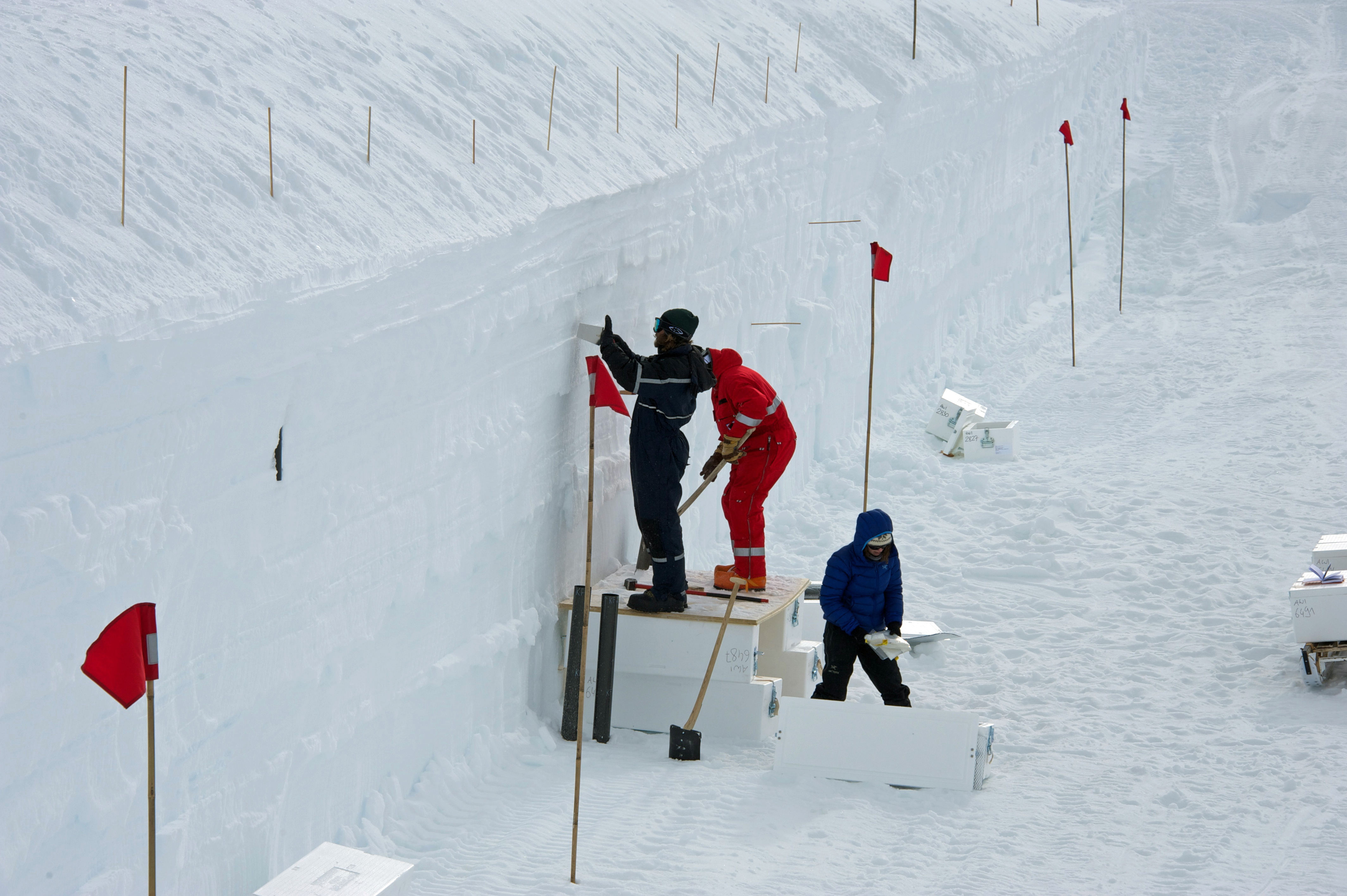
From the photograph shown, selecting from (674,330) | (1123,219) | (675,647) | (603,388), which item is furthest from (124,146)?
(1123,219)

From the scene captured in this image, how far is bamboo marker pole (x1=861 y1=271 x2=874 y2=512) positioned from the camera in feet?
26.8

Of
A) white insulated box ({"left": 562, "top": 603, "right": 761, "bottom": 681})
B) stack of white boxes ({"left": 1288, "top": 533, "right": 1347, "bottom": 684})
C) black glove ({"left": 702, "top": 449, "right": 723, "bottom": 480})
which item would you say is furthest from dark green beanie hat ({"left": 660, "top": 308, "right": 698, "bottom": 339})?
stack of white boxes ({"left": 1288, "top": 533, "right": 1347, "bottom": 684})

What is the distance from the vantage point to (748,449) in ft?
23.2

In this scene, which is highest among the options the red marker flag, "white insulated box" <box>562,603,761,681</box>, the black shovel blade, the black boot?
the red marker flag

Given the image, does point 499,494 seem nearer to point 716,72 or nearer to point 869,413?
point 869,413

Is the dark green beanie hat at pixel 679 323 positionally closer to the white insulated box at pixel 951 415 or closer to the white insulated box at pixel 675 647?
the white insulated box at pixel 675 647

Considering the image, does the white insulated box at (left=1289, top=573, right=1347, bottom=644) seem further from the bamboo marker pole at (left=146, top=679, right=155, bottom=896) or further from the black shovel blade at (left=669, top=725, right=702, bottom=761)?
the bamboo marker pole at (left=146, top=679, right=155, bottom=896)

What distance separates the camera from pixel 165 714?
4.13 metres

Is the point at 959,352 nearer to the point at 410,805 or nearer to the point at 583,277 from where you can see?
the point at 583,277

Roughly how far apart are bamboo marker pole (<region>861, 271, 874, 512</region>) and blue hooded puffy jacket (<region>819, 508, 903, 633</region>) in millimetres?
1550

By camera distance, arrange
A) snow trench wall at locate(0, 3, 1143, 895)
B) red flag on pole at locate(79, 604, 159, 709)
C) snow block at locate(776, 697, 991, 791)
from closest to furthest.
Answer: red flag on pole at locate(79, 604, 159, 709) → snow trench wall at locate(0, 3, 1143, 895) → snow block at locate(776, 697, 991, 791)

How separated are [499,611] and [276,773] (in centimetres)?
155

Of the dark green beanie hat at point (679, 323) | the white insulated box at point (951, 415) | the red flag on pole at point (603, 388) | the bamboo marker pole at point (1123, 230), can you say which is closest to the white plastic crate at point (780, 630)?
the red flag on pole at point (603, 388)

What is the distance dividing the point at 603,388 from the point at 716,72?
3.43m
